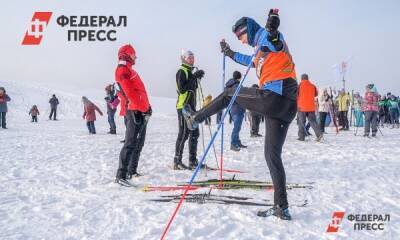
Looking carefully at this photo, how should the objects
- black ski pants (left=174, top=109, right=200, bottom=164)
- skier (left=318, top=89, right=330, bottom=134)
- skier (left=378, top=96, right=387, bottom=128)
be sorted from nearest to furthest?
black ski pants (left=174, top=109, right=200, bottom=164) → skier (left=318, top=89, right=330, bottom=134) → skier (left=378, top=96, right=387, bottom=128)

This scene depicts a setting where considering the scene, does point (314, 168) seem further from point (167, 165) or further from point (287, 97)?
point (287, 97)

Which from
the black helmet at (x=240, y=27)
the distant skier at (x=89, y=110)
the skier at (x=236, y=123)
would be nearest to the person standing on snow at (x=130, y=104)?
the black helmet at (x=240, y=27)

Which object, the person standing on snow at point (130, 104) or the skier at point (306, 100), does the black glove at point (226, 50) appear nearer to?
the person standing on snow at point (130, 104)

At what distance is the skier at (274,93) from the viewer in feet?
12.1

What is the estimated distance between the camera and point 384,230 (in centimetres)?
336

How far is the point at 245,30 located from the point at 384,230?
8.14 feet

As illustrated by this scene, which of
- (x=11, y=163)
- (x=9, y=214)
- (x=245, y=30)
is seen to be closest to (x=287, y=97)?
(x=245, y=30)

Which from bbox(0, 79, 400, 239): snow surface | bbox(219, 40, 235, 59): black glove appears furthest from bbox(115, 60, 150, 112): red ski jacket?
bbox(219, 40, 235, 59): black glove

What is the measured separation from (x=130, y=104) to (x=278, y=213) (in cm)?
286

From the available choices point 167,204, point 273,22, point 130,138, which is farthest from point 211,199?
point 273,22

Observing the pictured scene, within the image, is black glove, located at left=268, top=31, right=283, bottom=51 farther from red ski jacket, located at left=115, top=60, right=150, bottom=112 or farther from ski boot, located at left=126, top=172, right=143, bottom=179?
ski boot, located at left=126, top=172, right=143, bottom=179

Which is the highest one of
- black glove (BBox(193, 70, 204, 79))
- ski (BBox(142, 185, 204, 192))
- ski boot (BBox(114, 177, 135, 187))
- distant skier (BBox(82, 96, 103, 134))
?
black glove (BBox(193, 70, 204, 79))

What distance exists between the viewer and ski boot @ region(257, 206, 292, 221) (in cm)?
362
